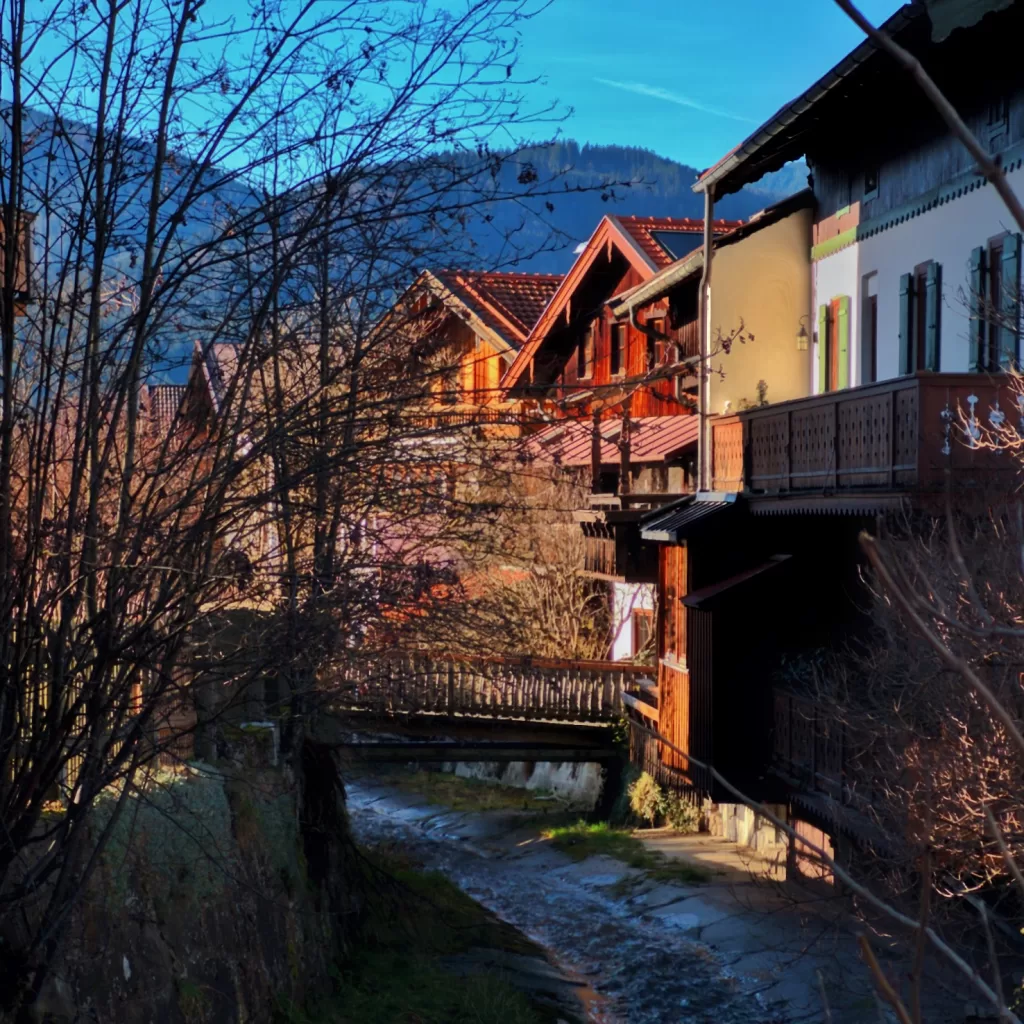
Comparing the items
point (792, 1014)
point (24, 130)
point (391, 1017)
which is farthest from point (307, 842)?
point (24, 130)

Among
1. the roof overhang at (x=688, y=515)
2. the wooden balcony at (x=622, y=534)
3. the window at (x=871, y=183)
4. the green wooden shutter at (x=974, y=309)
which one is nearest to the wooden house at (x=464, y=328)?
the roof overhang at (x=688, y=515)

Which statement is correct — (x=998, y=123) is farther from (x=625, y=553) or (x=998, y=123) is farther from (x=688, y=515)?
(x=625, y=553)

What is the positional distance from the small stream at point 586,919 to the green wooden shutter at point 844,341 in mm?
7495

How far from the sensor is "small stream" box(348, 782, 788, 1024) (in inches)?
631

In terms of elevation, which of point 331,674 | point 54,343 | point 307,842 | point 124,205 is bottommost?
point 307,842

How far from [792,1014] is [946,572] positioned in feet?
20.2

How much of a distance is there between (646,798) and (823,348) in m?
8.71

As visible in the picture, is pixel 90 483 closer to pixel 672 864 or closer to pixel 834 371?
pixel 834 371

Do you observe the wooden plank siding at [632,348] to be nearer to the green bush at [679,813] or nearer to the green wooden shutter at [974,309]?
the green bush at [679,813]

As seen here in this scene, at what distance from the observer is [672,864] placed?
20.9 meters

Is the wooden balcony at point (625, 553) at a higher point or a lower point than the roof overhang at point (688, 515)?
lower

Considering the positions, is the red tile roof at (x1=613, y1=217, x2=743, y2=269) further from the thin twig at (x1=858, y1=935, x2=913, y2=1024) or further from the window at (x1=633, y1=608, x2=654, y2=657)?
the thin twig at (x1=858, y1=935, x2=913, y2=1024)

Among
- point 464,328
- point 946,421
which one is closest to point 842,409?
point 946,421

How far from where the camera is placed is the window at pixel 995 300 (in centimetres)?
1271
